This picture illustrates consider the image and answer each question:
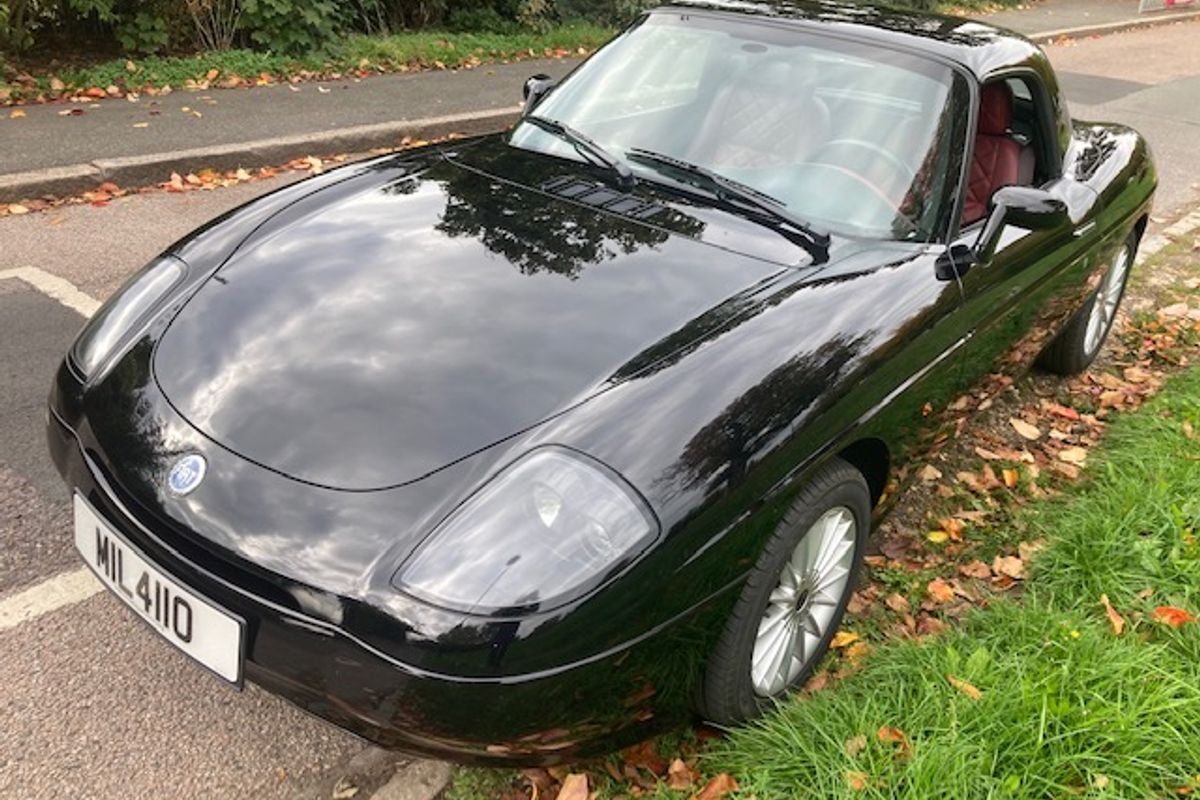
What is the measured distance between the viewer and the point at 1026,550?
3170 mm

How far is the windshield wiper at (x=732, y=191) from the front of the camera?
2678 mm

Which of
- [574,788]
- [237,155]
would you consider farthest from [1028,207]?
[237,155]

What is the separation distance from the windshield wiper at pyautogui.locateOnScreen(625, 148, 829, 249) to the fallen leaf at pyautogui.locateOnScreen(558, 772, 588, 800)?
1.47 meters

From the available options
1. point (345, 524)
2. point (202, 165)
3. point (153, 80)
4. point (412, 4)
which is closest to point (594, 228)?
point (345, 524)

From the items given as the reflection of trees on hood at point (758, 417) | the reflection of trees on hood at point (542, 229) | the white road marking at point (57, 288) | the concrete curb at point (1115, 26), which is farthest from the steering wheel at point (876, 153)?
the concrete curb at point (1115, 26)

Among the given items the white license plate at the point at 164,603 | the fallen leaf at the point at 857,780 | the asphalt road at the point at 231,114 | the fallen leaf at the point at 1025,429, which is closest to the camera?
the white license plate at the point at 164,603

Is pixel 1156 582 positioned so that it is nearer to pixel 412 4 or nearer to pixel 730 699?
pixel 730 699

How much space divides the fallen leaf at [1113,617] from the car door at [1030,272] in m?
0.73

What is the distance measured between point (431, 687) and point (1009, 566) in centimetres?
210

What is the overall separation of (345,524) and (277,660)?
0.89 ft

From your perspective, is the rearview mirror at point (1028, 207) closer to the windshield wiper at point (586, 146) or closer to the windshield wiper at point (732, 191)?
the windshield wiper at point (732, 191)

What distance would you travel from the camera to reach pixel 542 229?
2.56 meters

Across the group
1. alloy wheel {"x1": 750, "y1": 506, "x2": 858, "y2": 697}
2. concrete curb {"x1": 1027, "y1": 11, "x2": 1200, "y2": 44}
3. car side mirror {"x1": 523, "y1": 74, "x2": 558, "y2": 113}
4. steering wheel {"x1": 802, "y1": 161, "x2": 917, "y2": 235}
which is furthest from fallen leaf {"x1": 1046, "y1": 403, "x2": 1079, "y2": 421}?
concrete curb {"x1": 1027, "y1": 11, "x2": 1200, "y2": 44}

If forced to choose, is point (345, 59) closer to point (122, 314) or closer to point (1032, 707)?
point (122, 314)
